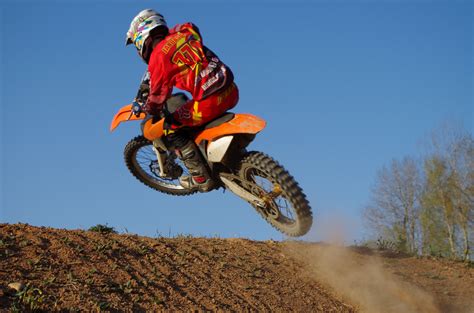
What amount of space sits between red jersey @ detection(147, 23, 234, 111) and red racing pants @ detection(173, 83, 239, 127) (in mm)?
78

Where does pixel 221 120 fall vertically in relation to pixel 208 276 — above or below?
above

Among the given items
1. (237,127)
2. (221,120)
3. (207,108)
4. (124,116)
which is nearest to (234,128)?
(237,127)

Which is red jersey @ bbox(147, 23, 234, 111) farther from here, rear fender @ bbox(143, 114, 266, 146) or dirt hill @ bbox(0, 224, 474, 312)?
dirt hill @ bbox(0, 224, 474, 312)

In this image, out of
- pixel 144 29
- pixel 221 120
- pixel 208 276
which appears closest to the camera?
pixel 208 276

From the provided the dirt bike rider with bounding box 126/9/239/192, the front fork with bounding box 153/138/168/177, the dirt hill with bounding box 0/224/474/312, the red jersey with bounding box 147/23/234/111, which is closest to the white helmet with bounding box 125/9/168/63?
the dirt bike rider with bounding box 126/9/239/192

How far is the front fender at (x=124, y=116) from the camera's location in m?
9.68

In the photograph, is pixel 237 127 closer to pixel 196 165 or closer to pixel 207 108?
pixel 207 108

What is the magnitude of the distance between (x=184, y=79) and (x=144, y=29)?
964 mm

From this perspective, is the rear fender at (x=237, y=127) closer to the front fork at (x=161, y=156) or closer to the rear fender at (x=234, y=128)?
the rear fender at (x=234, y=128)

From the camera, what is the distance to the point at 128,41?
9.45 metres

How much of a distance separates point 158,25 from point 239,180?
2.43 meters

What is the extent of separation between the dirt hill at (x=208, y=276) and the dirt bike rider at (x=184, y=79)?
1.53m

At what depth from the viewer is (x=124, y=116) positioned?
9.80m

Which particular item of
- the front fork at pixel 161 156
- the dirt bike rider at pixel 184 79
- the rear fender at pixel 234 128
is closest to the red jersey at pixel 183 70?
the dirt bike rider at pixel 184 79
